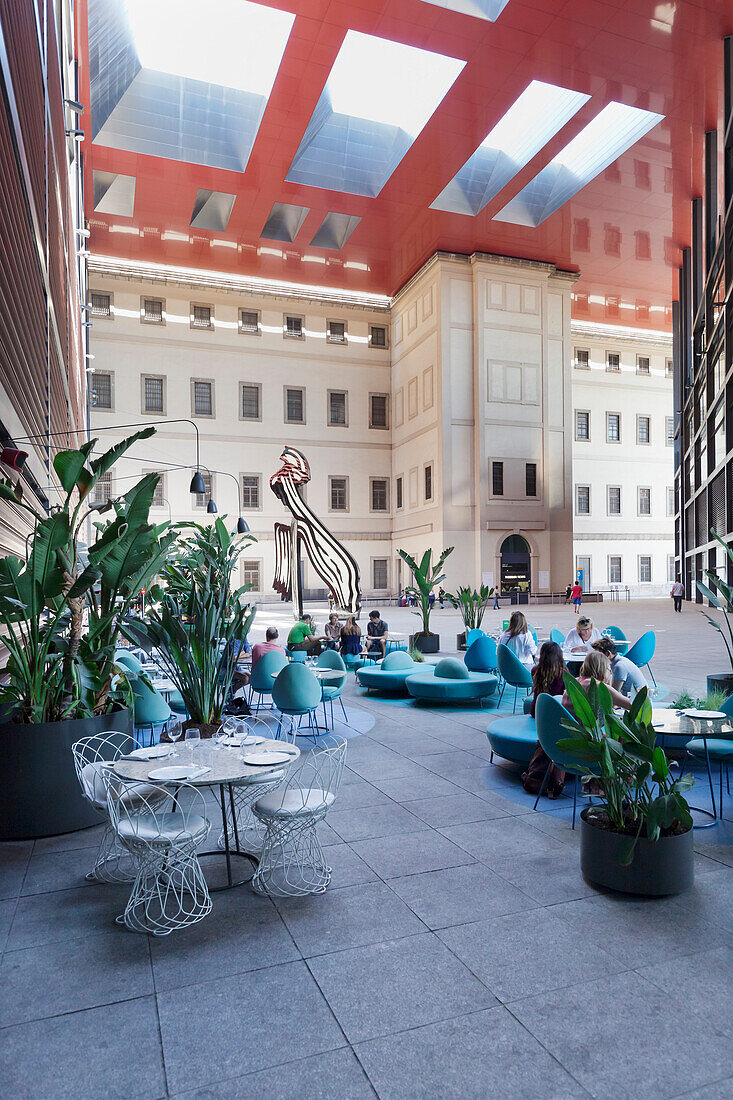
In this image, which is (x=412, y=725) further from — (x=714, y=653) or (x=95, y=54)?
(x=95, y=54)

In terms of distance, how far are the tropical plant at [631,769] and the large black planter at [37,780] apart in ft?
10.2

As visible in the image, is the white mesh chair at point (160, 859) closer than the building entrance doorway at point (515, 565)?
Yes

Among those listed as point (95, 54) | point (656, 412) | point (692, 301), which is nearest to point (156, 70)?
point (95, 54)

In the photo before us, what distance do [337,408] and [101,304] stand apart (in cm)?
1183

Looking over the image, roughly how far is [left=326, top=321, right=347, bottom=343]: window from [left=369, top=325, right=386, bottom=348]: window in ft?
4.49

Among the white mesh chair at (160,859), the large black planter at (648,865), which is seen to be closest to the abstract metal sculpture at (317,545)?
the white mesh chair at (160,859)

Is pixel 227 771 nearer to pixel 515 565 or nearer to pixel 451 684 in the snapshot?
pixel 451 684

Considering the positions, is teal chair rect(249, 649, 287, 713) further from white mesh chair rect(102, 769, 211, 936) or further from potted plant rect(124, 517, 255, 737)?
white mesh chair rect(102, 769, 211, 936)

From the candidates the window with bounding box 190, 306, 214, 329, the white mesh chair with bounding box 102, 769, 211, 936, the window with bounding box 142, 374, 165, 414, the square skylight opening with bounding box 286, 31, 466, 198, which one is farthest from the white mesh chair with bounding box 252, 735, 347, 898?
the window with bounding box 190, 306, 214, 329

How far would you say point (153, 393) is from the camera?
108 ft

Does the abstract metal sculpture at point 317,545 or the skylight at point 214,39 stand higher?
the skylight at point 214,39

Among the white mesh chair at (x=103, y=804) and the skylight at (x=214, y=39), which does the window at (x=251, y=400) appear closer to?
the skylight at (x=214, y=39)

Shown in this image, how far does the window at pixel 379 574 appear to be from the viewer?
3572cm

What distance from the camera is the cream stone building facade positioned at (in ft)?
100
